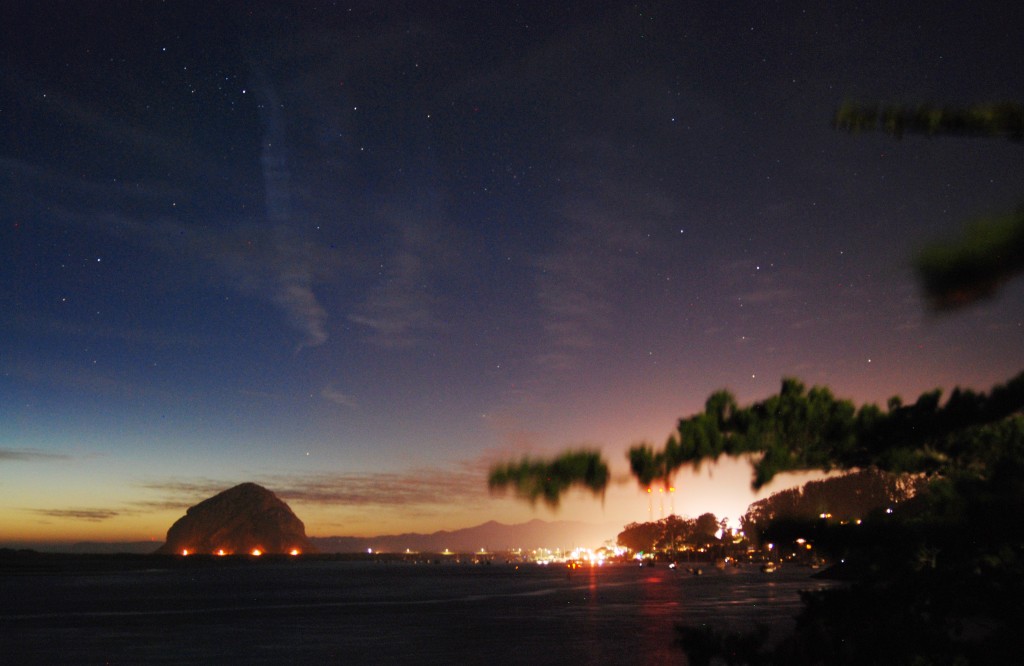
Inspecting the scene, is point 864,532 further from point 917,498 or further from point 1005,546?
point 917,498

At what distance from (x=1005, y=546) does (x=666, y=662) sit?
855 inches

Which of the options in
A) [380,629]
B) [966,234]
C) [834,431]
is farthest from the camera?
[380,629]

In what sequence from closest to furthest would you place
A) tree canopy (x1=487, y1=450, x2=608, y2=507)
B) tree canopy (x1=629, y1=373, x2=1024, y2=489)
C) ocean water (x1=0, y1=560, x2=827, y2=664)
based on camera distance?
tree canopy (x1=487, y1=450, x2=608, y2=507)
tree canopy (x1=629, y1=373, x2=1024, y2=489)
ocean water (x1=0, y1=560, x2=827, y2=664)

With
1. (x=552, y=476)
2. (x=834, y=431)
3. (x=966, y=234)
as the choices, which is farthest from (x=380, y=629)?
(x=966, y=234)

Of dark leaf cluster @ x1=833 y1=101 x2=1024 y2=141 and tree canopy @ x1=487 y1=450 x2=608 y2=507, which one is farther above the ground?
dark leaf cluster @ x1=833 y1=101 x2=1024 y2=141

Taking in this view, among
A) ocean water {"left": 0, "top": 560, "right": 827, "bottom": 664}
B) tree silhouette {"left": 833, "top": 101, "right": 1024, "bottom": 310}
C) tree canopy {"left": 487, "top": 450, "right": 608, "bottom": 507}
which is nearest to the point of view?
tree silhouette {"left": 833, "top": 101, "right": 1024, "bottom": 310}

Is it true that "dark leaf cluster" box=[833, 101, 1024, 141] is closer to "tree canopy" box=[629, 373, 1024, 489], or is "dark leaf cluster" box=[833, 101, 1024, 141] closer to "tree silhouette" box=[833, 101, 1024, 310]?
"tree silhouette" box=[833, 101, 1024, 310]

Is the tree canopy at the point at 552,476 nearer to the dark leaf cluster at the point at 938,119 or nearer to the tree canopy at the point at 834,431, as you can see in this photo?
the tree canopy at the point at 834,431

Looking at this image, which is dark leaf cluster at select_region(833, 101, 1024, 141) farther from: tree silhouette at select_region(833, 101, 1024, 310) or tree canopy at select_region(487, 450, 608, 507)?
tree canopy at select_region(487, 450, 608, 507)

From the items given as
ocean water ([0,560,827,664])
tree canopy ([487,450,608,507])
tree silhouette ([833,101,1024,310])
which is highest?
tree silhouette ([833,101,1024,310])

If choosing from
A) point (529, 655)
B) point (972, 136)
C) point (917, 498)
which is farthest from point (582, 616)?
point (972, 136)

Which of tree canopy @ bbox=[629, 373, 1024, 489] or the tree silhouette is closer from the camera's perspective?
the tree silhouette

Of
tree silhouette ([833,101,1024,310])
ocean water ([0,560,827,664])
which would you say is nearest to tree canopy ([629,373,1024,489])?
tree silhouette ([833,101,1024,310])

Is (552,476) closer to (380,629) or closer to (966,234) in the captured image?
(966,234)
